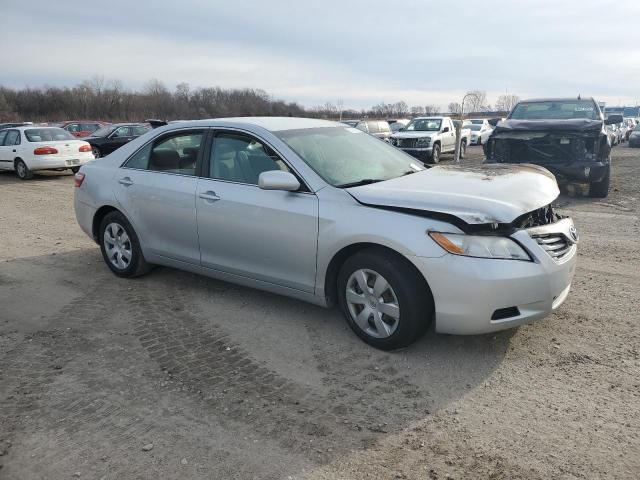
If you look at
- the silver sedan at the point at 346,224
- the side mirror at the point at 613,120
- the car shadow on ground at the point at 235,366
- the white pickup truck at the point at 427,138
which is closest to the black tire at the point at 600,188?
the side mirror at the point at 613,120

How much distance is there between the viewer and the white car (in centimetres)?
1477

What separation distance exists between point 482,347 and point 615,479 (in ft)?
4.61

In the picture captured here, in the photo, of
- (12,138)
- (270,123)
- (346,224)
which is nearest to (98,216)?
(270,123)

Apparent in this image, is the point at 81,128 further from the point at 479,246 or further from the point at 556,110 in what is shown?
the point at 479,246

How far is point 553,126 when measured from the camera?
380 inches

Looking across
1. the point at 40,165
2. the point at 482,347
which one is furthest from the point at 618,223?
the point at 40,165

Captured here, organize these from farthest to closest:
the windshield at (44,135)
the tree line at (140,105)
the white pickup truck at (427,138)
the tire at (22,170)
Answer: the tree line at (140,105), the white pickup truck at (427,138), the windshield at (44,135), the tire at (22,170)

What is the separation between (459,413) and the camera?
3.04 m

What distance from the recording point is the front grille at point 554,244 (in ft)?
11.7

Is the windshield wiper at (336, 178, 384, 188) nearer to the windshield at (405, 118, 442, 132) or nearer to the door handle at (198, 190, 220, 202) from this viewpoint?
the door handle at (198, 190, 220, 202)

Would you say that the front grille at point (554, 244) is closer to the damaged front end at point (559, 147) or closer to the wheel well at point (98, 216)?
the wheel well at point (98, 216)

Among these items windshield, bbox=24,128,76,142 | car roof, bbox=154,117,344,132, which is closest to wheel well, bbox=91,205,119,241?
car roof, bbox=154,117,344,132

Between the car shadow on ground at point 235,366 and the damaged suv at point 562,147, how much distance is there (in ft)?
22.2

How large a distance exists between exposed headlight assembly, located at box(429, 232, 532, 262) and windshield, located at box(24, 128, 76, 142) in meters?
14.9
